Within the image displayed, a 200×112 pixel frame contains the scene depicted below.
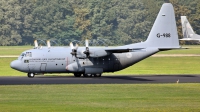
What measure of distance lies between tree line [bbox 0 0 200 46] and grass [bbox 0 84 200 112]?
3335 inches

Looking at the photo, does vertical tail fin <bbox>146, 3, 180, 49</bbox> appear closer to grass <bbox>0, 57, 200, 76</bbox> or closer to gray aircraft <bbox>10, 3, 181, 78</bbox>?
gray aircraft <bbox>10, 3, 181, 78</bbox>

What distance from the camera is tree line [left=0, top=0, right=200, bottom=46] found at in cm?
13038

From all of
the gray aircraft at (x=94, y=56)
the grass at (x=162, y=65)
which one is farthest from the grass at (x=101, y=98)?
the grass at (x=162, y=65)

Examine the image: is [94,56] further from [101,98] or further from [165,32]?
[101,98]

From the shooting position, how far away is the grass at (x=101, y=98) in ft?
96.8

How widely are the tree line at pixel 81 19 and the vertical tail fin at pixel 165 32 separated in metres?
72.2

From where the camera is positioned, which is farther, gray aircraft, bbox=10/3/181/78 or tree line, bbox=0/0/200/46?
tree line, bbox=0/0/200/46

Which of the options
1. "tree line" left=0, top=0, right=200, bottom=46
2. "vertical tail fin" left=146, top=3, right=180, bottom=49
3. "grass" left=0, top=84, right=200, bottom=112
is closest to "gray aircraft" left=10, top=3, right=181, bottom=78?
"vertical tail fin" left=146, top=3, right=180, bottom=49

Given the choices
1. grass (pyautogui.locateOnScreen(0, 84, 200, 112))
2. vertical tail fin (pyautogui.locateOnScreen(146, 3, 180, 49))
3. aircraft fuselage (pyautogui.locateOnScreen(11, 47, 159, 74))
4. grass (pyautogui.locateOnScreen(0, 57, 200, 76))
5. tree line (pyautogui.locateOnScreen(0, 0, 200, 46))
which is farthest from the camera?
tree line (pyautogui.locateOnScreen(0, 0, 200, 46))

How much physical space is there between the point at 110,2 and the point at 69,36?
18.2 m

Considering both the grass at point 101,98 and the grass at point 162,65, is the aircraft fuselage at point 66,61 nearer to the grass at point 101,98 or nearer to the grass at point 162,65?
the grass at point 101,98

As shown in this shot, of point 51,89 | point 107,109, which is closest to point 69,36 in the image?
point 51,89

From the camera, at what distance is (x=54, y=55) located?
50.1 meters

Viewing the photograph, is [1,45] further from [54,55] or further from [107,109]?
[107,109]
